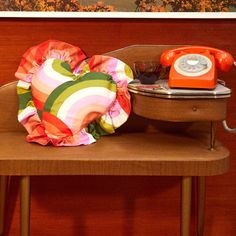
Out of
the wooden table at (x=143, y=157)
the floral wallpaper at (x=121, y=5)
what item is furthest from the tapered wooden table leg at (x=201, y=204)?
the floral wallpaper at (x=121, y=5)

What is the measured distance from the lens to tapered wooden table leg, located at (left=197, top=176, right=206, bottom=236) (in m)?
1.84

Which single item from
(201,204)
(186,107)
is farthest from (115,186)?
(186,107)

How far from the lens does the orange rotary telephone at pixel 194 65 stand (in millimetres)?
1465

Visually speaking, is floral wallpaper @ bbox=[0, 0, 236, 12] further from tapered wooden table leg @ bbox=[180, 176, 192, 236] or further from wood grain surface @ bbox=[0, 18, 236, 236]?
tapered wooden table leg @ bbox=[180, 176, 192, 236]

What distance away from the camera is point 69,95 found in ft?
5.12

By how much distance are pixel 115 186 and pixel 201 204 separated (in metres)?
0.35

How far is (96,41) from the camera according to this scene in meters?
1.85

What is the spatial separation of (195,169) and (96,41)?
69cm

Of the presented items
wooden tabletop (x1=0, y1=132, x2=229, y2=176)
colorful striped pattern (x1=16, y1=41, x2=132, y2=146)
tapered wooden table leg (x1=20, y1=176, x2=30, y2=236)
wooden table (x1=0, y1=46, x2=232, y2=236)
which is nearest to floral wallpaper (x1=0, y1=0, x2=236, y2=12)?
colorful striped pattern (x1=16, y1=41, x2=132, y2=146)

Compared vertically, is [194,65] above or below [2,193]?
above

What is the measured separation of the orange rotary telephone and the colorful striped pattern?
0.58 ft

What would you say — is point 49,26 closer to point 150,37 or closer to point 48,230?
point 150,37

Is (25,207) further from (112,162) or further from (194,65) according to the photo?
(194,65)

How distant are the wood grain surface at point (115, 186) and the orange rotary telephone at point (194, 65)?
0.75ft
